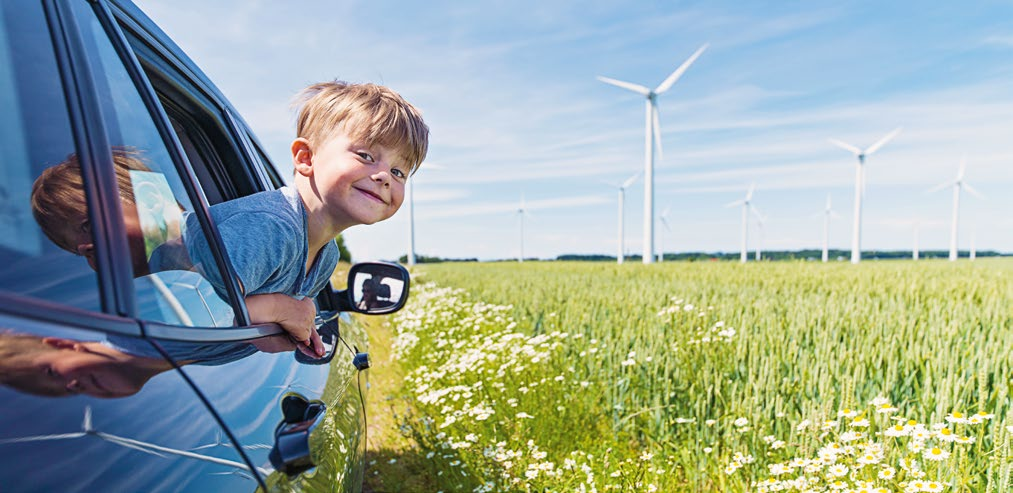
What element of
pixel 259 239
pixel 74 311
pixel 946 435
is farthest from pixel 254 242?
pixel 946 435

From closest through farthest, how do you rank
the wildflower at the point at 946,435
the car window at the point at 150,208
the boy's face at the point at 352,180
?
the car window at the point at 150,208 < the boy's face at the point at 352,180 < the wildflower at the point at 946,435

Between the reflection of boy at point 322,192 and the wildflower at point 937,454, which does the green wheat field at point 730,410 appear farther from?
the reflection of boy at point 322,192

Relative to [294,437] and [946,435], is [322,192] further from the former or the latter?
[946,435]

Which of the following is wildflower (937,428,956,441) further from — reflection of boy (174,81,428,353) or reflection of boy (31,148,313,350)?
reflection of boy (31,148,313,350)

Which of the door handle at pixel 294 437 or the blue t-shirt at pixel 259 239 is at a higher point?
the blue t-shirt at pixel 259 239

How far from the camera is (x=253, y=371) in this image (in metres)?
1.29

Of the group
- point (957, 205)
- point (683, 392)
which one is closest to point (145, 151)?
point (683, 392)

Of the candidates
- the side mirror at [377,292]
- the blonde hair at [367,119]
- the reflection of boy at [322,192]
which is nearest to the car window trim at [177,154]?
the reflection of boy at [322,192]

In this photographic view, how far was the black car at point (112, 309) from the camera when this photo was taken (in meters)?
0.73

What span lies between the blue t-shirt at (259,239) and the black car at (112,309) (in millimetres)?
23

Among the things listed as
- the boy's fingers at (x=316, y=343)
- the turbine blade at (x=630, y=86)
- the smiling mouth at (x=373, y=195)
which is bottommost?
the boy's fingers at (x=316, y=343)

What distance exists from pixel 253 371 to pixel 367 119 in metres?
0.74

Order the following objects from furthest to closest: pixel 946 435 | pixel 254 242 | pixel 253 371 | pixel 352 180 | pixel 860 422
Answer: pixel 860 422
pixel 946 435
pixel 352 180
pixel 254 242
pixel 253 371

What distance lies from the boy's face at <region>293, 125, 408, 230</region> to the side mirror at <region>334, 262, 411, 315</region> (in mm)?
759
